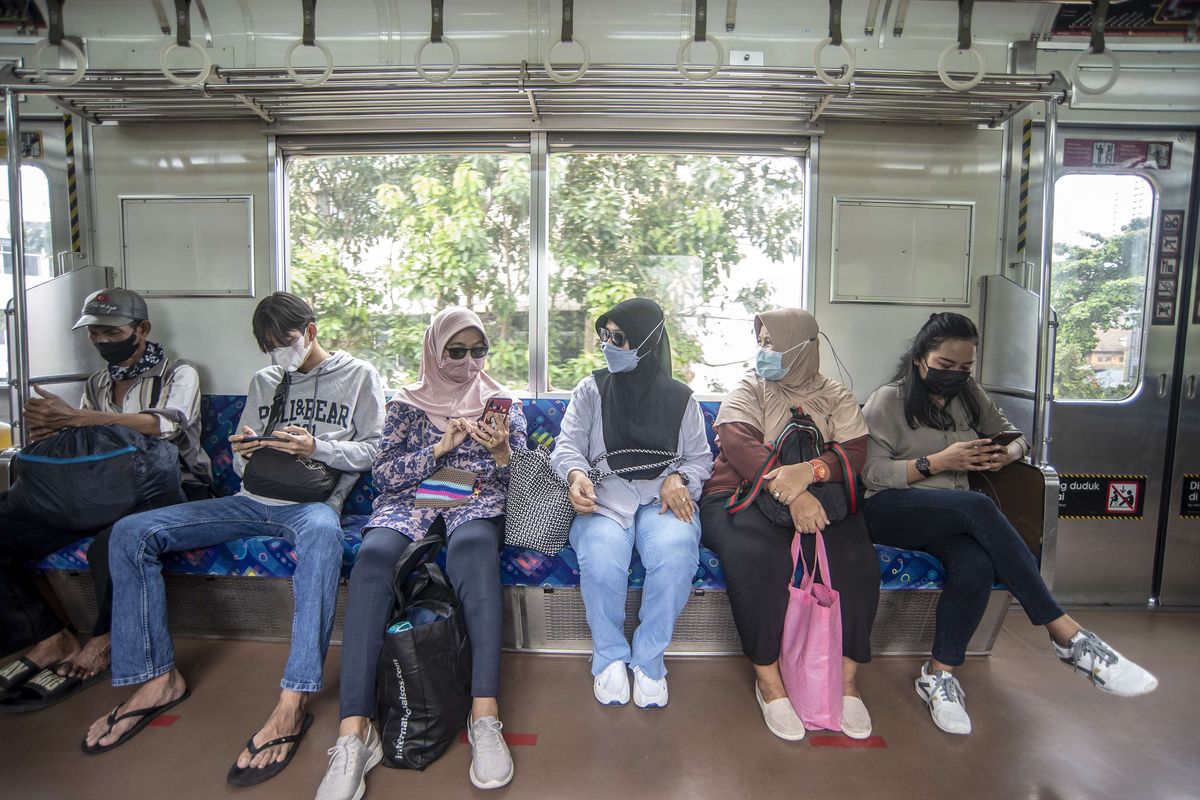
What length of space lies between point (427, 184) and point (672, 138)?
1.44 m

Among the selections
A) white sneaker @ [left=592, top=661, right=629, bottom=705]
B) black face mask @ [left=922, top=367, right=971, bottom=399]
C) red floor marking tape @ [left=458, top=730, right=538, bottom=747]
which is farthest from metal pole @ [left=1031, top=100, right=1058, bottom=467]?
red floor marking tape @ [left=458, top=730, right=538, bottom=747]

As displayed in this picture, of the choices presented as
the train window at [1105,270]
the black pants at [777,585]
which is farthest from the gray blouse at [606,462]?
the train window at [1105,270]

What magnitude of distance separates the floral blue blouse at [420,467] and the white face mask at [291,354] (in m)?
0.53

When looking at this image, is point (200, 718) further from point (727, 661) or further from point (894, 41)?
point (894, 41)

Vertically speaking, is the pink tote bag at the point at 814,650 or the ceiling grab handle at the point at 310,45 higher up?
the ceiling grab handle at the point at 310,45

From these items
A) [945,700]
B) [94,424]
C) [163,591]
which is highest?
[94,424]

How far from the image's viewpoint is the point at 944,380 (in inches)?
114

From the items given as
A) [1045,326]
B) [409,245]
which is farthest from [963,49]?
[409,245]

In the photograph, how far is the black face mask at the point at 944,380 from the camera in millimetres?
2879

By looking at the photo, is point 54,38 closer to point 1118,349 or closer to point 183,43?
point 183,43

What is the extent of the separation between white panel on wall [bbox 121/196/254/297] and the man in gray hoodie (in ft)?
3.22

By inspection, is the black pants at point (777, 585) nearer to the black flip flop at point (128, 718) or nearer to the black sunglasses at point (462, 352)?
the black sunglasses at point (462, 352)

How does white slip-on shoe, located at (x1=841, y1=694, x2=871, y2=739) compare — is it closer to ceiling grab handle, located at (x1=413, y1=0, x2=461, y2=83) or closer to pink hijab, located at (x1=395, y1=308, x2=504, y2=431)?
pink hijab, located at (x1=395, y1=308, x2=504, y2=431)

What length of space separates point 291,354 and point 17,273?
1330 mm
